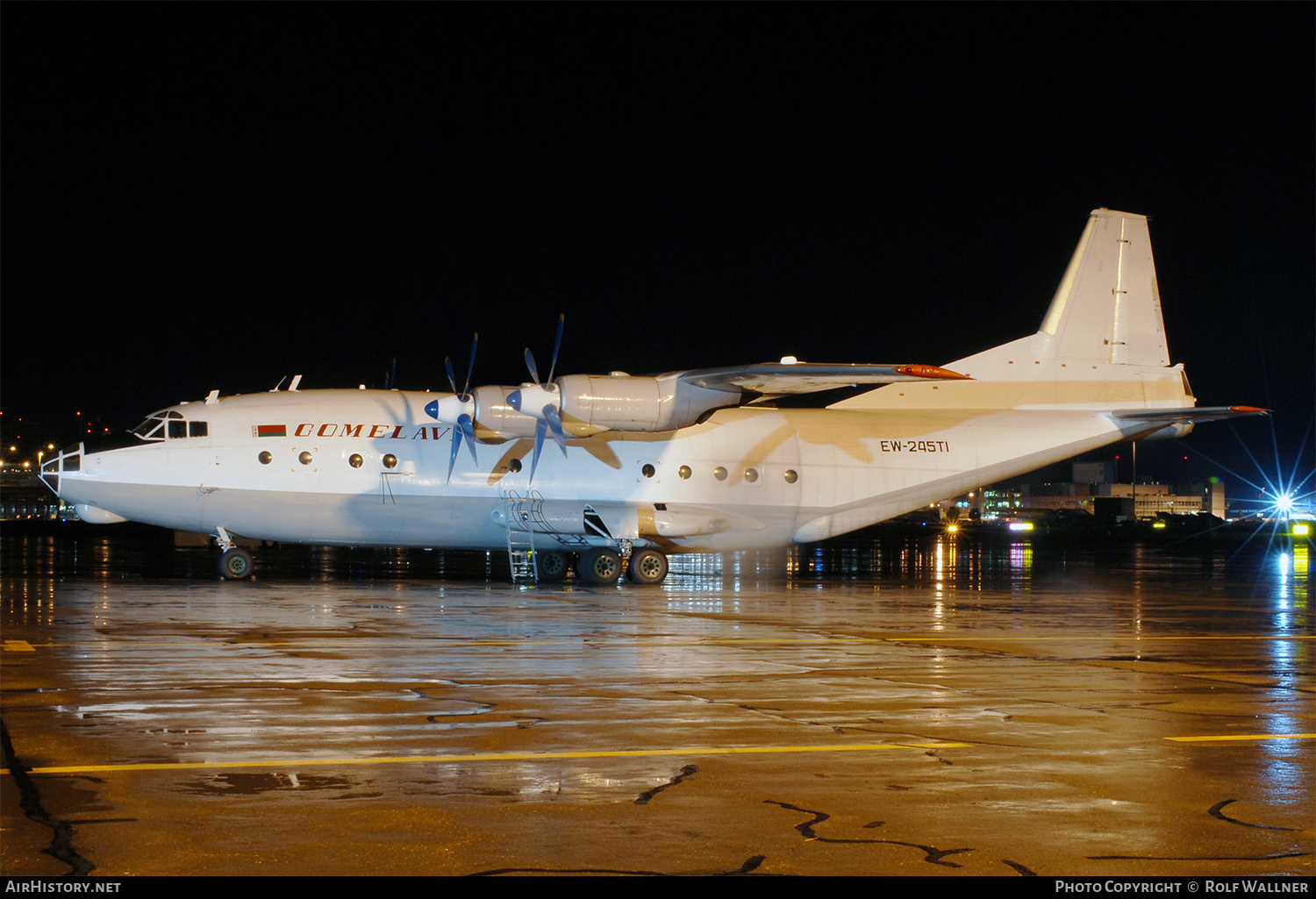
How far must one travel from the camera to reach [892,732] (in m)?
9.00

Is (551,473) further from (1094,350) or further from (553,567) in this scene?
(1094,350)

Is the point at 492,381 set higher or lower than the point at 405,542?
higher

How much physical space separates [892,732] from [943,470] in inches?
770

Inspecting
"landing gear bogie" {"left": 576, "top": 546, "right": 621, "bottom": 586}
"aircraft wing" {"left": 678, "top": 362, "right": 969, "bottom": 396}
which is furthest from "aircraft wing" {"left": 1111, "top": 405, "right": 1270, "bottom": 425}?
"landing gear bogie" {"left": 576, "top": 546, "right": 621, "bottom": 586}

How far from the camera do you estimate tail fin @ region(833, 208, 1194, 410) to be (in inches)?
1143

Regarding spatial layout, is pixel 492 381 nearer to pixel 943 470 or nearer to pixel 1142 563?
pixel 943 470

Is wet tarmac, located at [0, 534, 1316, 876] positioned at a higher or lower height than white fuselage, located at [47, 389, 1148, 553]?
lower

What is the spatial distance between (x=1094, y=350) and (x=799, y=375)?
9.60 m

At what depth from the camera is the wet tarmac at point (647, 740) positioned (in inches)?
230

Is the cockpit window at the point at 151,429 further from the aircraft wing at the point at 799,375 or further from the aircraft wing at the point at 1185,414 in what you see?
the aircraft wing at the point at 1185,414

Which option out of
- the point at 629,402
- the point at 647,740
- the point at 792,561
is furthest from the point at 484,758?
the point at 792,561

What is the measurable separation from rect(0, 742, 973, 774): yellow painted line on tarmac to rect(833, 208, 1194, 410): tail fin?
21.6 meters

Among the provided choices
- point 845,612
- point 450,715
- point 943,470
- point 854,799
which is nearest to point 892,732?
point 854,799

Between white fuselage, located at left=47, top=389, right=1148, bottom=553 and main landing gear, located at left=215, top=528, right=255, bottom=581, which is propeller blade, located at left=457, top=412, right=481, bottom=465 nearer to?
white fuselage, located at left=47, top=389, right=1148, bottom=553
